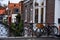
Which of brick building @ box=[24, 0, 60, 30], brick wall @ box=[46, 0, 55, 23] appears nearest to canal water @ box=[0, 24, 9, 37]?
brick building @ box=[24, 0, 60, 30]

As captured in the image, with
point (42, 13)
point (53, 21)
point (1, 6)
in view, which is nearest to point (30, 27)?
point (53, 21)

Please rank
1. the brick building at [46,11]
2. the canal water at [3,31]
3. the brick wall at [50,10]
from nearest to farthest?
the canal water at [3,31] < the brick building at [46,11] < the brick wall at [50,10]

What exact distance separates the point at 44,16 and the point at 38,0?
1.73 metres

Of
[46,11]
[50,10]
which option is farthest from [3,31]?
[46,11]

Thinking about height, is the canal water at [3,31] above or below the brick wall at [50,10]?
below

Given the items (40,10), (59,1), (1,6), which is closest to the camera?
(59,1)

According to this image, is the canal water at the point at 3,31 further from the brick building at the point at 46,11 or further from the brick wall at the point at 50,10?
the brick wall at the point at 50,10

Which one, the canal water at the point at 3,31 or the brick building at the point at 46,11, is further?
the brick building at the point at 46,11

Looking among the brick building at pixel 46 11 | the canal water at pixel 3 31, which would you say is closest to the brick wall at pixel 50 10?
the brick building at pixel 46 11

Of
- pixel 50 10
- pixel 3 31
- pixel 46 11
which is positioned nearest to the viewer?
pixel 3 31

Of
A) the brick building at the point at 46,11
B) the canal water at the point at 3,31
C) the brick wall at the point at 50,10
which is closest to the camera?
the canal water at the point at 3,31

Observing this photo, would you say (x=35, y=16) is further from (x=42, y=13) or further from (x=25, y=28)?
(x=25, y=28)

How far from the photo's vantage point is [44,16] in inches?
640

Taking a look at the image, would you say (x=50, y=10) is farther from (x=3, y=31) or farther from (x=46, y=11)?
(x=3, y=31)
